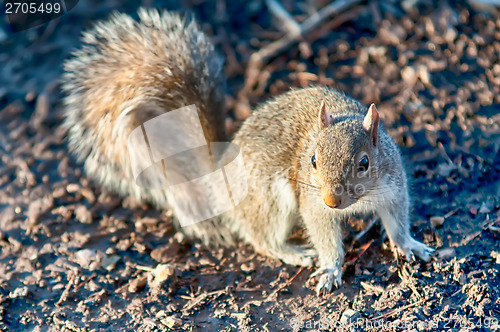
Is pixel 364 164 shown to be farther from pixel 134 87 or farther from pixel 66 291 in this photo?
pixel 66 291

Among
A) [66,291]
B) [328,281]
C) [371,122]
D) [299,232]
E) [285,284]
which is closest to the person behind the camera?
[371,122]

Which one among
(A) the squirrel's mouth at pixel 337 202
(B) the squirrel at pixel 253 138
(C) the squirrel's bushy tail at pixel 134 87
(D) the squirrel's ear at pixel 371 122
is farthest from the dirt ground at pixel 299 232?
(D) the squirrel's ear at pixel 371 122

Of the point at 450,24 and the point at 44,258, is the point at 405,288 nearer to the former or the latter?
the point at 44,258

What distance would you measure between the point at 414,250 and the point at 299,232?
0.66 metres

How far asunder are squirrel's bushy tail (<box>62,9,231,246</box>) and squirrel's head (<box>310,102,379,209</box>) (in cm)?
84

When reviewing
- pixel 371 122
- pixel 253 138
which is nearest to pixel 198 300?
pixel 253 138

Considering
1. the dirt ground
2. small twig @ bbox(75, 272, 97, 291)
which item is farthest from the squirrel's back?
small twig @ bbox(75, 272, 97, 291)

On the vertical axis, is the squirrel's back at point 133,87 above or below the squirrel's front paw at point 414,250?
above

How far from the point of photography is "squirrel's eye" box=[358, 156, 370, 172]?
6.92 feet

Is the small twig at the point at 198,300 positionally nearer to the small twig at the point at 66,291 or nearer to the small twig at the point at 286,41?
the small twig at the point at 66,291

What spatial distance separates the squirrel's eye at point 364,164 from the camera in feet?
6.92

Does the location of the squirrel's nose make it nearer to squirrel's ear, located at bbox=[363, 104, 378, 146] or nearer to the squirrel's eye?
the squirrel's eye

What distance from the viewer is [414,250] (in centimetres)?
249

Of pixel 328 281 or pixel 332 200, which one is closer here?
pixel 332 200
